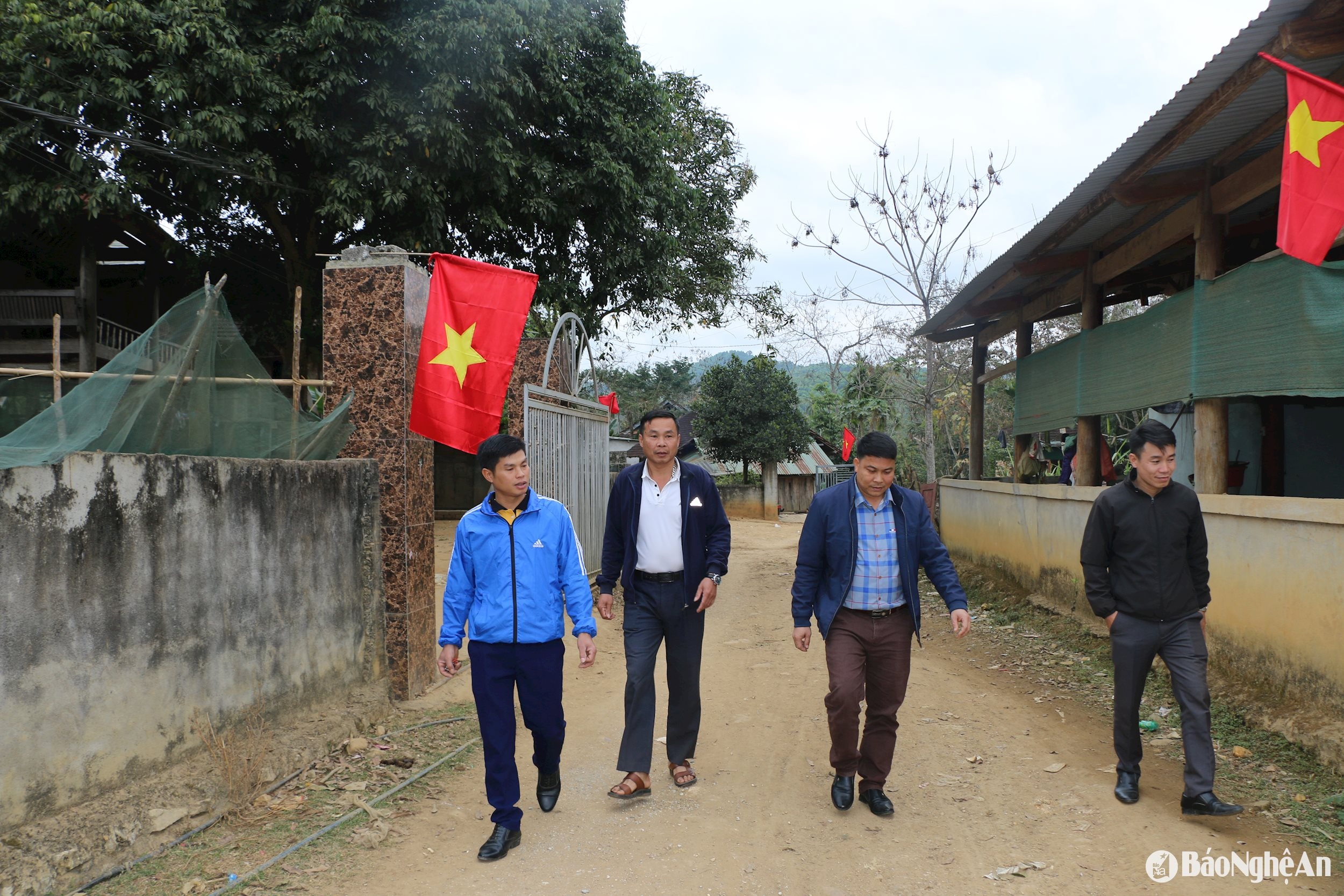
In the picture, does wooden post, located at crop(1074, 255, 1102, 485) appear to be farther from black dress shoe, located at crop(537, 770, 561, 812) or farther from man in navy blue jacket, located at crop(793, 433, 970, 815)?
black dress shoe, located at crop(537, 770, 561, 812)

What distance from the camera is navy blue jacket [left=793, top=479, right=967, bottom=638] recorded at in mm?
4449

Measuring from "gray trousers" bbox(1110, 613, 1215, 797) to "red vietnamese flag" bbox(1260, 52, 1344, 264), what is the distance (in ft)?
6.45

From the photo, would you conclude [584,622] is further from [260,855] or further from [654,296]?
[654,296]

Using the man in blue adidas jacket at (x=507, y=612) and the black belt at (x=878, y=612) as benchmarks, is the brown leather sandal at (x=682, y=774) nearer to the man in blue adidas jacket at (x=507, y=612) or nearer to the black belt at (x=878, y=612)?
the man in blue adidas jacket at (x=507, y=612)

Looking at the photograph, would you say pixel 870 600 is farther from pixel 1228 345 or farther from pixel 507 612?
pixel 1228 345

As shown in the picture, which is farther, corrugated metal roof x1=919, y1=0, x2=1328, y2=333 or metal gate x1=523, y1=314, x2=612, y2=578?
metal gate x1=523, y1=314, x2=612, y2=578

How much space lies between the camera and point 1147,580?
4387mm

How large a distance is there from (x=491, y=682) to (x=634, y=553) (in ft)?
3.29

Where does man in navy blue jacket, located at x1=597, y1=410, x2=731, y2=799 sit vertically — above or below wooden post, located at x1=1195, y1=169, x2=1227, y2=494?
below

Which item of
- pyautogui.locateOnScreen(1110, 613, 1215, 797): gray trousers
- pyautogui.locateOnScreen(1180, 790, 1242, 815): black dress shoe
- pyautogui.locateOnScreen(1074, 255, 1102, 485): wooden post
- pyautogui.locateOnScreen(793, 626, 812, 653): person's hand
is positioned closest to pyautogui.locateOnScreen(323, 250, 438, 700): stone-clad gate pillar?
pyautogui.locateOnScreen(793, 626, 812, 653): person's hand

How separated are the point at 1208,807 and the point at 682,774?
242 centimetres

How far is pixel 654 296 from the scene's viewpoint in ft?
58.0

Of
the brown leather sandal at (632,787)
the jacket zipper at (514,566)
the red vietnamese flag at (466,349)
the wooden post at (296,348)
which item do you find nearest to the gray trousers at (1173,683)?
the brown leather sandal at (632,787)

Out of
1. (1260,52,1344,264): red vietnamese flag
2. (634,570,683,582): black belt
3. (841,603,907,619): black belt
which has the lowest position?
(841,603,907,619): black belt
